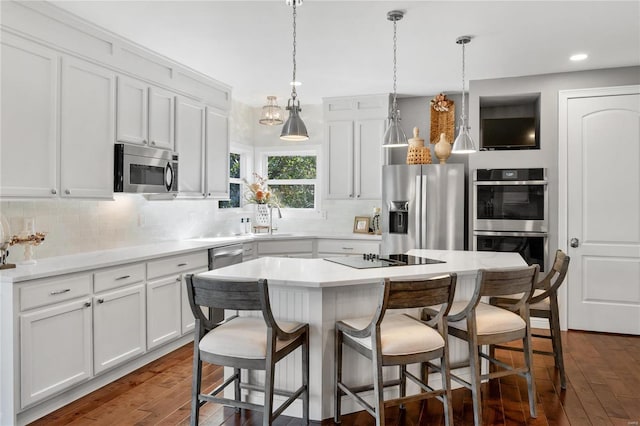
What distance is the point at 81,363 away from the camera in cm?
288

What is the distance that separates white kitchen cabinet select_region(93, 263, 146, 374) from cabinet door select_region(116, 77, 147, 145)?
1.06 metres

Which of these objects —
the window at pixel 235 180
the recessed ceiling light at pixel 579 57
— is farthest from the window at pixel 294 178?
the recessed ceiling light at pixel 579 57

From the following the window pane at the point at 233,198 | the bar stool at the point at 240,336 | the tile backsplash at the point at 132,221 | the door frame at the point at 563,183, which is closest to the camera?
the bar stool at the point at 240,336

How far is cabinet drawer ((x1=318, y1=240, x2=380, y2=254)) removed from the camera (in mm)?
5223

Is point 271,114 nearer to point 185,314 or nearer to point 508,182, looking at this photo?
point 185,314

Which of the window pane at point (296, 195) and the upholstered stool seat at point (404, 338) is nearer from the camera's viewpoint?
the upholstered stool seat at point (404, 338)

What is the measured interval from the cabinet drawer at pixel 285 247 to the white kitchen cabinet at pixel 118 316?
6.27 ft

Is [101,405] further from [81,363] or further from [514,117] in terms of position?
[514,117]

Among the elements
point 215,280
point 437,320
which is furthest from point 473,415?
point 215,280

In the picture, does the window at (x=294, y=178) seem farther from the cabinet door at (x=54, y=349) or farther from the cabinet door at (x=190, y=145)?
the cabinet door at (x=54, y=349)

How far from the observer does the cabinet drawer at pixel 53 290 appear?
2529 mm

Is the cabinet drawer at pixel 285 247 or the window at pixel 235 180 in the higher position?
the window at pixel 235 180

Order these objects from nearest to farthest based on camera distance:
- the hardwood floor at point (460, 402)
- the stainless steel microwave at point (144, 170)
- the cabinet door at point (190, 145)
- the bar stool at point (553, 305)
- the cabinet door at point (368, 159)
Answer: the hardwood floor at point (460, 402) < the bar stool at point (553, 305) < the stainless steel microwave at point (144, 170) < the cabinet door at point (190, 145) < the cabinet door at point (368, 159)

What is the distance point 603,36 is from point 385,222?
261 centimetres
